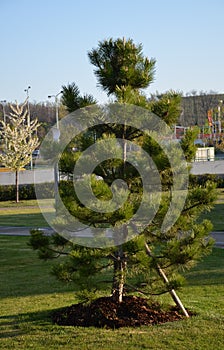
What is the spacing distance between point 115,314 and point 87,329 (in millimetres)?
462

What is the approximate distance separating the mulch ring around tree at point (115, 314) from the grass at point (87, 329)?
18 cm

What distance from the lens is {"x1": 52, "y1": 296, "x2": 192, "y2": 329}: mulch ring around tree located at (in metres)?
6.89

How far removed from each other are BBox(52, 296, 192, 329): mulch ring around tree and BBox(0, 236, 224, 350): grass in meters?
0.18

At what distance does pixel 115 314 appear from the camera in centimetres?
702

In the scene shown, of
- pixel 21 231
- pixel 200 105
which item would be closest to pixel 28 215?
pixel 21 231

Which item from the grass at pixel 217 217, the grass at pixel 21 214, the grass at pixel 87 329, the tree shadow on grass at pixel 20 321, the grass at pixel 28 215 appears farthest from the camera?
the grass at pixel 21 214

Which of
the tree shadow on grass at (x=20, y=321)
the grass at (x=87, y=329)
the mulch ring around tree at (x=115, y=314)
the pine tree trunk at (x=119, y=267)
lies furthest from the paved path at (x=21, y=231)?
the pine tree trunk at (x=119, y=267)

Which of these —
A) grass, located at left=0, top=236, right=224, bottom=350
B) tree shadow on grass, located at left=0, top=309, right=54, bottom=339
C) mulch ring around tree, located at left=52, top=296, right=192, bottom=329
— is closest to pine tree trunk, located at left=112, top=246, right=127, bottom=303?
mulch ring around tree, located at left=52, top=296, right=192, bottom=329

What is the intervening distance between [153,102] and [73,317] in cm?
275

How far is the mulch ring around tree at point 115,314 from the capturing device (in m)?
6.89

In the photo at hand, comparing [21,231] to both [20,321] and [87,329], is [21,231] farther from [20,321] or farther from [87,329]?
[87,329]

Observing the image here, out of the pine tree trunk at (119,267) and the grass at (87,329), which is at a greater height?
the pine tree trunk at (119,267)

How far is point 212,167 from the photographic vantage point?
38062 mm

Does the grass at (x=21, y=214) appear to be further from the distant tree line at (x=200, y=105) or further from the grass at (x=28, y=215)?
the distant tree line at (x=200, y=105)
